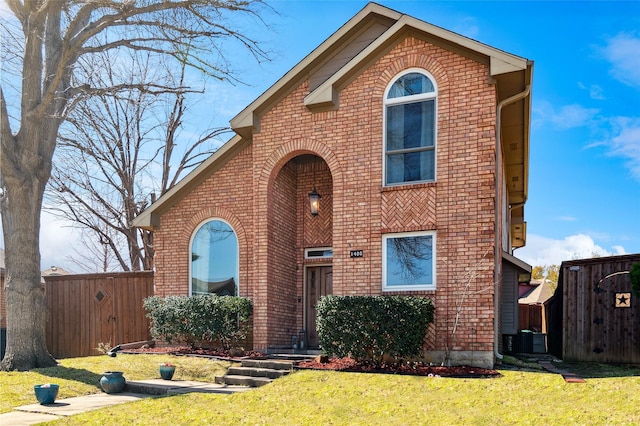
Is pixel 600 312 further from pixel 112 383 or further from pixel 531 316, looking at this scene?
pixel 531 316

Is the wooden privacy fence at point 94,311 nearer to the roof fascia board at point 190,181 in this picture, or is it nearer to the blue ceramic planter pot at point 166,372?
the roof fascia board at point 190,181

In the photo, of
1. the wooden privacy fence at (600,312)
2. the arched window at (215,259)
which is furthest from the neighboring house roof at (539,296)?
the arched window at (215,259)

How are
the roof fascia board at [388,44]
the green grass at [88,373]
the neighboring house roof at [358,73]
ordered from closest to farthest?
the green grass at [88,373] → the roof fascia board at [388,44] → the neighboring house roof at [358,73]

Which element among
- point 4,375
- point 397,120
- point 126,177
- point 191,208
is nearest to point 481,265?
point 397,120

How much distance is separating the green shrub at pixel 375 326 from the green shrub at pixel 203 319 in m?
2.74

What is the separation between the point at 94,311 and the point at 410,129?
33.6ft

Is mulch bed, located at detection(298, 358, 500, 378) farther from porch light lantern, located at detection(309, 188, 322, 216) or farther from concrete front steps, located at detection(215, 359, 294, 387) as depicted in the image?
porch light lantern, located at detection(309, 188, 322, 216)

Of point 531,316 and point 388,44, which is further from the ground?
point 388,44

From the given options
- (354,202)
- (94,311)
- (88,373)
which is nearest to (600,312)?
(354,202)

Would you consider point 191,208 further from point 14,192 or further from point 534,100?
point 534,100

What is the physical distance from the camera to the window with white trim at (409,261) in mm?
10383

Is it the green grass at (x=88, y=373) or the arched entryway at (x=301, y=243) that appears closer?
the green grass at (x=88, y=373)

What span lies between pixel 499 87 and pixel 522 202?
1000 centimetres

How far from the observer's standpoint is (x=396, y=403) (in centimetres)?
735
